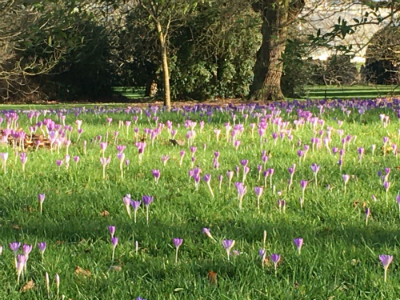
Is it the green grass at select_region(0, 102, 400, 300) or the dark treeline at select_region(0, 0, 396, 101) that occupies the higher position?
the dark treeline at select_region(0, 0, 396, 101)

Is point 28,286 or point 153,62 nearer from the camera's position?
point 28,286

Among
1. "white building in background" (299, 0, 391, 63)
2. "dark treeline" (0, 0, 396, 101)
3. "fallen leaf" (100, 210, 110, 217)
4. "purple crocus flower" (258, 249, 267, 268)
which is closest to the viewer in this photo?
"purple crocus flower" (258, 249, 267, 268)

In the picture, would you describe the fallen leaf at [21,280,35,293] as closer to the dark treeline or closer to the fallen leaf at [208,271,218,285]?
the fallen leaf at [208,271,218,285]

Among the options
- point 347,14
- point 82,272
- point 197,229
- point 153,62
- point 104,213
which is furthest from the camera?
point 153,62

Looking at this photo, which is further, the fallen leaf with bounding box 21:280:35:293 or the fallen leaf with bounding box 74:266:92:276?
the fallen leaf with bounding box 74:266:92:276

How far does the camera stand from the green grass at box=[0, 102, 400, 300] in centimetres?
234

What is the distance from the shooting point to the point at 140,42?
24.3 meters

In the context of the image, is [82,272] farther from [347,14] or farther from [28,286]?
[347,14]

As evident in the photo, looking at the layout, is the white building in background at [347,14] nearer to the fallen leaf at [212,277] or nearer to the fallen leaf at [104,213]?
the fallen leaf at [104,213]

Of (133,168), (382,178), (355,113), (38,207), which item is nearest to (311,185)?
(382,178)

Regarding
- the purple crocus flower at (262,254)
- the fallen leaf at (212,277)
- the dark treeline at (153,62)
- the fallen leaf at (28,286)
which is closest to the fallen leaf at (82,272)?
the fallen leaf at (28,286)

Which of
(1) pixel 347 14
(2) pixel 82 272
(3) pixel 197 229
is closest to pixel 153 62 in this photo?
(1) pixel 347 14

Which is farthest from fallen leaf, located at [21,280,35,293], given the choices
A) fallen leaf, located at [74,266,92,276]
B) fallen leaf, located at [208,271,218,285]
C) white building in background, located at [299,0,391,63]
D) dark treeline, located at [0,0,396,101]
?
dark treeline, located at [0,0,396,101]

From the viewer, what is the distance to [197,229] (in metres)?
3.13
